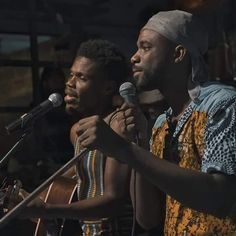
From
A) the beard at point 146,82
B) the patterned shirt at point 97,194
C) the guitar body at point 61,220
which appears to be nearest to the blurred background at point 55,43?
the guitar body at point 61,220

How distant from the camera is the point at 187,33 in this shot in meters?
2.51

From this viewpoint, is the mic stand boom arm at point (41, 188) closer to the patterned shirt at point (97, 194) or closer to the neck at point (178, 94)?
the neck at point (178, 94)

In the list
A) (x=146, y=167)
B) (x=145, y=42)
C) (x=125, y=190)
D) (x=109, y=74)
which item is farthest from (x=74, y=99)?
(x=146, y=167)

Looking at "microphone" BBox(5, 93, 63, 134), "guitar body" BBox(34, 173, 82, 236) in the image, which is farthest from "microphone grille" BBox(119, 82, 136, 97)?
"guitar body" BBox(34, 173, 82, 236)

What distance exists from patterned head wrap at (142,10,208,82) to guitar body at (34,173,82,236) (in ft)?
3.95

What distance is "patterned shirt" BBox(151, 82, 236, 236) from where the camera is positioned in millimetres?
2236

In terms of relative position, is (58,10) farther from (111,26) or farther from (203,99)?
(203,99)

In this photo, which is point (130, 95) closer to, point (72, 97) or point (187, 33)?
point (187, 33)

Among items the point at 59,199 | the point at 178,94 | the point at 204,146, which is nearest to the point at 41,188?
the point at 204,146

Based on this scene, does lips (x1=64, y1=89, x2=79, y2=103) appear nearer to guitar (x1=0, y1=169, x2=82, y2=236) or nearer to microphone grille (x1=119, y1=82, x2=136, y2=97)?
guitar (x1=0, y1=169, x2=82, y2=236)

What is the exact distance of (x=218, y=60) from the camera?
6664 mm

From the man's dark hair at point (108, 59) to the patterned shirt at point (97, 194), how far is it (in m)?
0.42

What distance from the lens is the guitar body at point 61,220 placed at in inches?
134

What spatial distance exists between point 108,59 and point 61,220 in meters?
0.82
